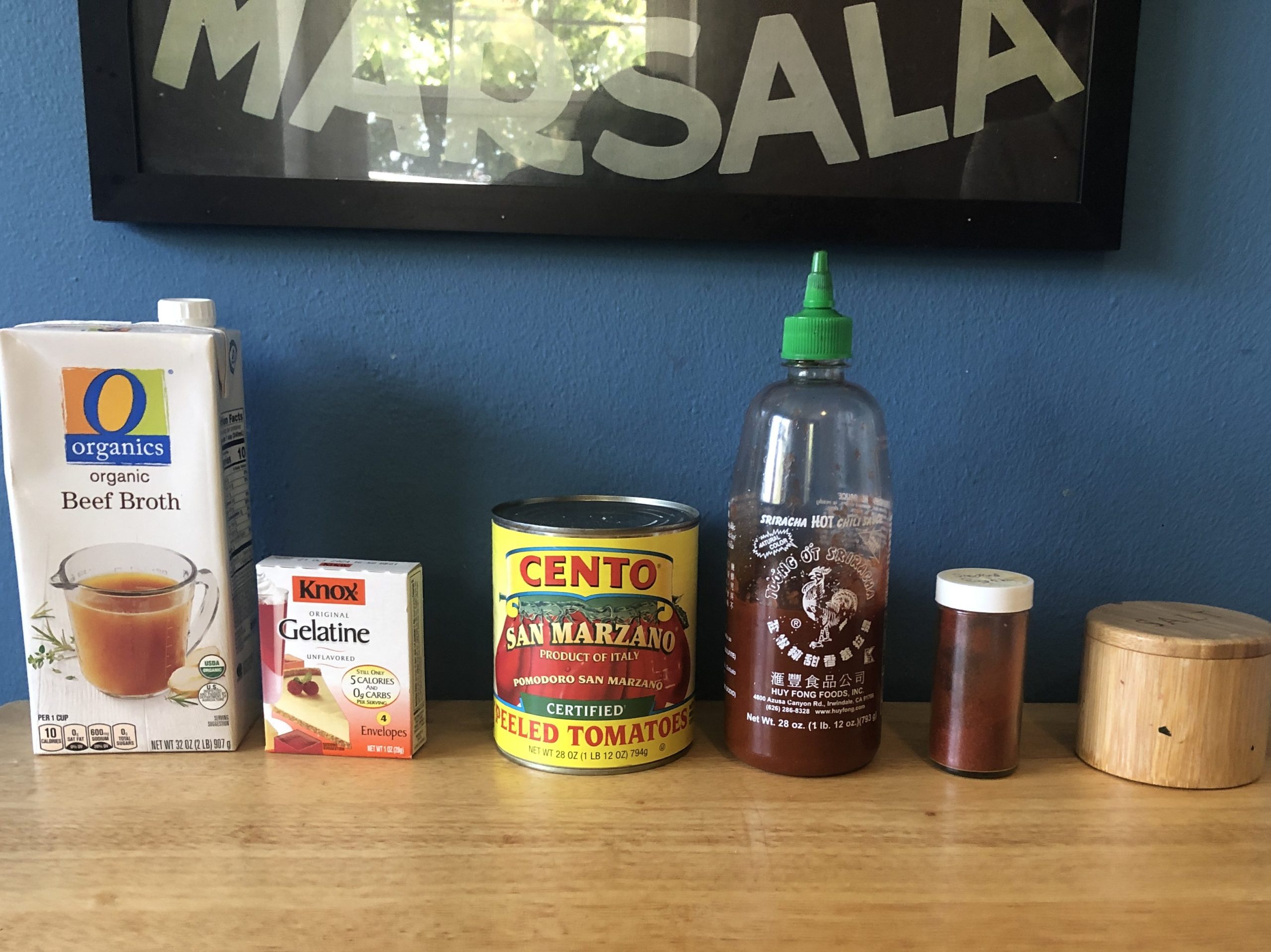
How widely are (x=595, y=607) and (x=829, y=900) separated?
24cm

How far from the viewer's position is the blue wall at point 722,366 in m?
0.74

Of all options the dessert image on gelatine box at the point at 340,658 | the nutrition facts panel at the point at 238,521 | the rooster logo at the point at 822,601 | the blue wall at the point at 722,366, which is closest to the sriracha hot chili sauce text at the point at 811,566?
the rooster logo at the point at 822,601

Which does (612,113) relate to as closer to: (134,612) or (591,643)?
(591,643)

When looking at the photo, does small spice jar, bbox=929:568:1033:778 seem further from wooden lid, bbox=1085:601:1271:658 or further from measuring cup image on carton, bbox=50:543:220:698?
measuring cup image on carton, bbox=50:543:220:698

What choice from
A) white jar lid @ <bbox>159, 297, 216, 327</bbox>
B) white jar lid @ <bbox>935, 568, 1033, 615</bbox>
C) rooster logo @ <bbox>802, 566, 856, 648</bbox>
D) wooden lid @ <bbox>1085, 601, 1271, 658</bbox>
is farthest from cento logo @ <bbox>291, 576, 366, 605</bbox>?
wooden lid @ <bbox>1085, 601, 1271, 658</bbox>

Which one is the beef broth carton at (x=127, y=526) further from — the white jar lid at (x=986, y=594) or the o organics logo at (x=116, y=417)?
the white jar lid at (x=986, y=594)

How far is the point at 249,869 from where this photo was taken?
516 millimetres

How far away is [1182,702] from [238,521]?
71 cm

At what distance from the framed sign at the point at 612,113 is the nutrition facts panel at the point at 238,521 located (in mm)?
179

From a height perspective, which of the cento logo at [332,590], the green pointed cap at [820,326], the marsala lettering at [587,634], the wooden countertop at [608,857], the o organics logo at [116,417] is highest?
the green pointed cap at [820,326]

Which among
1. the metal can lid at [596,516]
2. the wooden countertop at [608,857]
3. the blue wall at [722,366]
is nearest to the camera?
the wooden countertop at [608,857]

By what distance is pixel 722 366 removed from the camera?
0.77 meters

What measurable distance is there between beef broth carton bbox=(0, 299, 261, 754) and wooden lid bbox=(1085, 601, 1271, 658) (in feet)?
2.16

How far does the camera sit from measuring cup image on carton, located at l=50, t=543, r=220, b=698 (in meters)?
0.65
